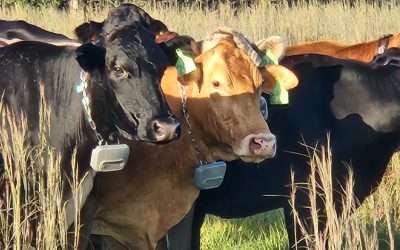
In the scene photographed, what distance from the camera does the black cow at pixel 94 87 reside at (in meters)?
4.02

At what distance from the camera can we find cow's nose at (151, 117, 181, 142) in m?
3.89

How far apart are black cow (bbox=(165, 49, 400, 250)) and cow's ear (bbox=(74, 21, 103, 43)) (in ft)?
3.72

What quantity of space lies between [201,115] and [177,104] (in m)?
0.15

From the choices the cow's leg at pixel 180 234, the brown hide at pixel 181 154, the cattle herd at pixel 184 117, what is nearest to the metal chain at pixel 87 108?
the cattle herd at pixel 184 117

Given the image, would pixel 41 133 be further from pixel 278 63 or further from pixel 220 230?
pixel 220 230

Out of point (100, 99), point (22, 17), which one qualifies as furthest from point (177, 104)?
point (22, 17)

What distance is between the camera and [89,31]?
440 cm

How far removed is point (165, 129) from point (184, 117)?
2.34 ft

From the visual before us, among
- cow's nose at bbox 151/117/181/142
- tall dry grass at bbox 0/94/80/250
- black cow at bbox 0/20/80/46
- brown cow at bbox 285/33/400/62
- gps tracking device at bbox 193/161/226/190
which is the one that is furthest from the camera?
brown cow at bbox 285/33/400/62

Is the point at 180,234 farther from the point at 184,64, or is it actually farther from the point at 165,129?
the point at 165,129

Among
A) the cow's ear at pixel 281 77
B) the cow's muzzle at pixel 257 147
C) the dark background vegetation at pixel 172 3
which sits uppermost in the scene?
the dark background vegetation at pixel 172 3

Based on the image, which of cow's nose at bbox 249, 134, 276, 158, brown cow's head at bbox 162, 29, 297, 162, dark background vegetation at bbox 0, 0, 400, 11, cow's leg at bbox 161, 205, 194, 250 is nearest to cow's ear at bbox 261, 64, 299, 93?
brown cow's head at bbox 162, 29, 297, 162

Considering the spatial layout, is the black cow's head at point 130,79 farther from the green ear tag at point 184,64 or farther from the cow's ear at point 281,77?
the cow's ear at point 281,77

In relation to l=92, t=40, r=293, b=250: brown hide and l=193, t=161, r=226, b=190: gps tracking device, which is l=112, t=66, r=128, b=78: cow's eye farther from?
l=193, t=161, r=226, b=190: gps tracking device
